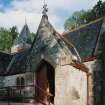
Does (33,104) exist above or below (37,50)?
below

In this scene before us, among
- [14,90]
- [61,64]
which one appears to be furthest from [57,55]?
[14,90]

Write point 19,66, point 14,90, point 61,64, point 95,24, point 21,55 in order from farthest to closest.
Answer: point 21,55 < point 19,66 < point 14,90 < point 95,24 < point 61,64

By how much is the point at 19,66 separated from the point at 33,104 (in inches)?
317

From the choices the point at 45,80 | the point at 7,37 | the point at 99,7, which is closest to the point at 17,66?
the point at 45,80

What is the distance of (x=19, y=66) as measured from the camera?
86.5 feet

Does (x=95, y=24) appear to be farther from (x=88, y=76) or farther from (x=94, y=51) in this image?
(x=88, y=76)

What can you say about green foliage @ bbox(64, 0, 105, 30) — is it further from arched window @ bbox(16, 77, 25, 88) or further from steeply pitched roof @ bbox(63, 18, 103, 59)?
arched window @ bbox(16, 77, 25, 88)

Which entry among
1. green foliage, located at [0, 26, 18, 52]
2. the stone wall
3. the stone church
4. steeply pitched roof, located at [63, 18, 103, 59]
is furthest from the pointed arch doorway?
green foliage, located at [0, 26, 18, 52]

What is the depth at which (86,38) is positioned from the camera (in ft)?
70.4

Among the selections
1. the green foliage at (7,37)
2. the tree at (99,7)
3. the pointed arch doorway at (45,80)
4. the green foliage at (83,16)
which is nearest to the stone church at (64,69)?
the pointed arch doorway at (45,80)

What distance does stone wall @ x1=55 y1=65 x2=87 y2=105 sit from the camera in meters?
19.0

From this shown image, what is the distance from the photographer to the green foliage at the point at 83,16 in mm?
51356

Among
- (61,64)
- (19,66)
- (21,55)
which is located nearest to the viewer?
(61,64)

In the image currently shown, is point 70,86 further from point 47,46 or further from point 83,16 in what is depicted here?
point 83,16
